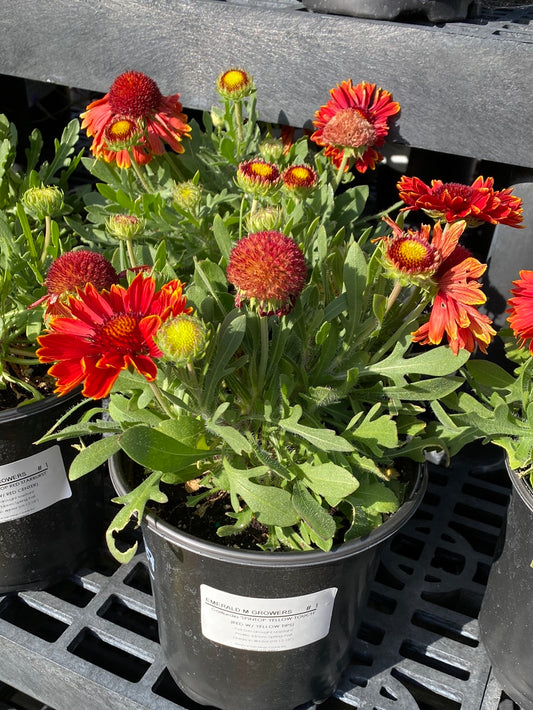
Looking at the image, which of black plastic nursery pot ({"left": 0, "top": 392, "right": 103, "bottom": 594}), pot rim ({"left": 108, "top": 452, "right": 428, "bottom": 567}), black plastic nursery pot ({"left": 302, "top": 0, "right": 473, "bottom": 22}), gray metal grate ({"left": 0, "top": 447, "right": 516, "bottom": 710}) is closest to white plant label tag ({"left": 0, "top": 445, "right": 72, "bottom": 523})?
black plastic nursery pot ({"left": 0, "top": 392, "right": 103, "bottom": 594})


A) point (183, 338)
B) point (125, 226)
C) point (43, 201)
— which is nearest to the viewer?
point (183, 338)

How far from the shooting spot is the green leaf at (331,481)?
25.9 inches

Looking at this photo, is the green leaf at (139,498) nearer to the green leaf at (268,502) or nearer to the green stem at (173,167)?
the green leaf at (268,502)

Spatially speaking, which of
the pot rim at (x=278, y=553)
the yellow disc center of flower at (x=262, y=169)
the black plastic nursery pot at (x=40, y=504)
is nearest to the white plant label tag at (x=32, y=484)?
the black plastic nursery pot at (x=40, y=504)

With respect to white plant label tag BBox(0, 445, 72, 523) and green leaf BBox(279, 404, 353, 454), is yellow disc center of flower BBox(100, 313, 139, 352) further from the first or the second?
white plant label tag BBox(0, 445, 72, 523)

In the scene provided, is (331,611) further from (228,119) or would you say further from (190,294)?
(228,119)

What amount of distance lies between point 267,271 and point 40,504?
540mm

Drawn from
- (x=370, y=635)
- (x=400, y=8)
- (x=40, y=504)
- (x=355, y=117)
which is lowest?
(x=370, y=635)

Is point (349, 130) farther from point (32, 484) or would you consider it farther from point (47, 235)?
point (32, 484)

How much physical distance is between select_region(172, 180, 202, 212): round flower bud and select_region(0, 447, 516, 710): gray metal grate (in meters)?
0.52

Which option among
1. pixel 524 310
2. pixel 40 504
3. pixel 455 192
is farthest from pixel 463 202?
pixel 40 504

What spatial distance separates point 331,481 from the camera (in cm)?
68

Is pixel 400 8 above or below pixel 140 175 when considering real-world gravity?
above

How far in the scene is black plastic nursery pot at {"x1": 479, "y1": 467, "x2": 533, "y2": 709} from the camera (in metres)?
0.78
